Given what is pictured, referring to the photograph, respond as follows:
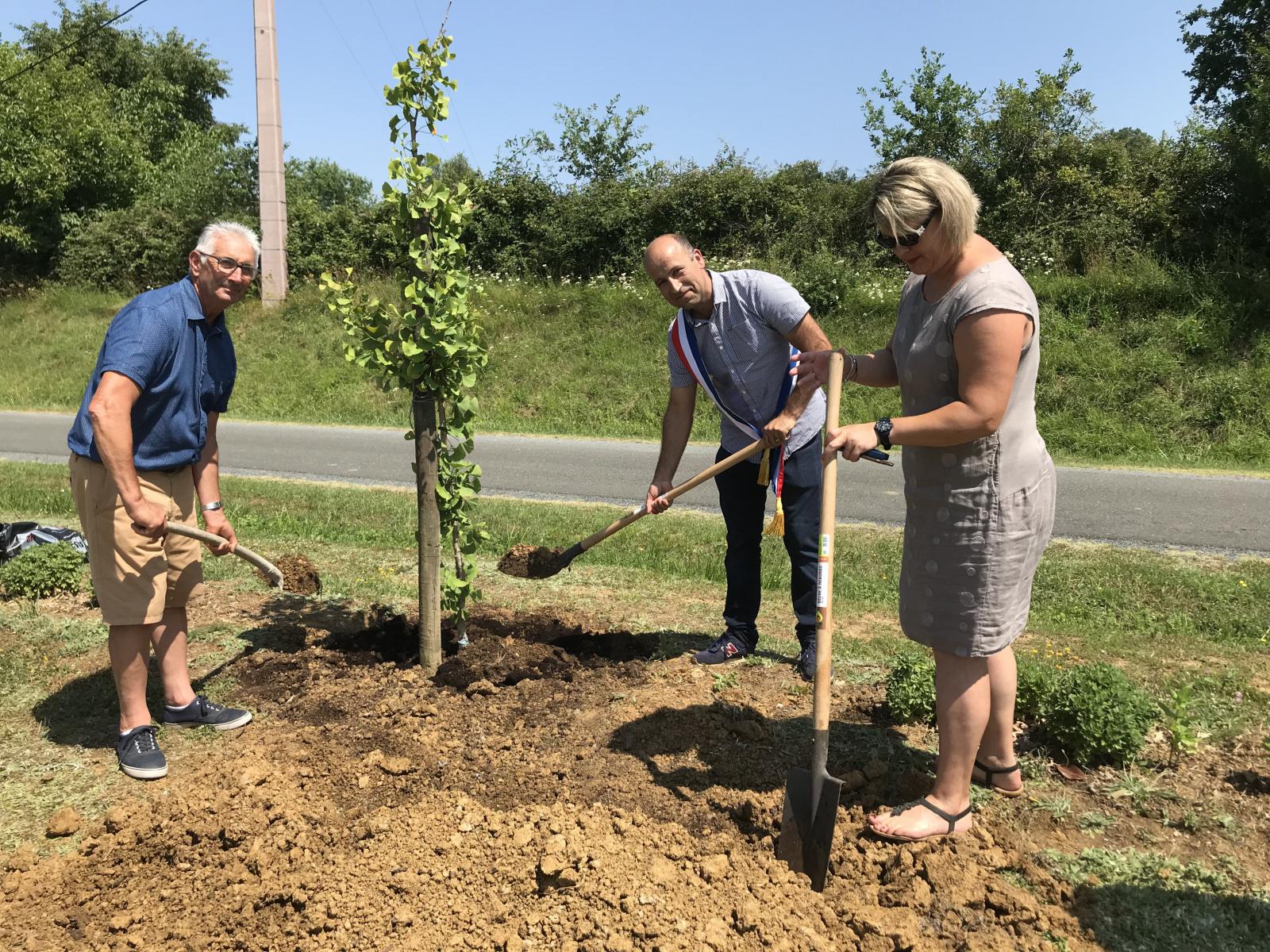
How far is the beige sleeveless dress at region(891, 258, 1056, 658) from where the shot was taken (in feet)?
8.64

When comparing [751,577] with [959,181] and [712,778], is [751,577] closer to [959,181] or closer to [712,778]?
[712,778]

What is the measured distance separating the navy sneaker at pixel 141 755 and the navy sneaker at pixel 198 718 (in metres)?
0.21

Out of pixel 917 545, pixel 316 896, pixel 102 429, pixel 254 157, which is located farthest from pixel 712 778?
pixel 254 157

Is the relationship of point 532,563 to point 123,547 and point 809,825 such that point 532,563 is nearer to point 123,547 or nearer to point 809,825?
point 123,547

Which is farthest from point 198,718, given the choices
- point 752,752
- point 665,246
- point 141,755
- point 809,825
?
point 665,246

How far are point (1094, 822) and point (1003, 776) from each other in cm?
30

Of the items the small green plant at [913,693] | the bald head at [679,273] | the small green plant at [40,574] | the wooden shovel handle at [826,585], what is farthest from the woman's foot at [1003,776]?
the small green plant at [40,574]

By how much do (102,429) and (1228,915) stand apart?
377cm

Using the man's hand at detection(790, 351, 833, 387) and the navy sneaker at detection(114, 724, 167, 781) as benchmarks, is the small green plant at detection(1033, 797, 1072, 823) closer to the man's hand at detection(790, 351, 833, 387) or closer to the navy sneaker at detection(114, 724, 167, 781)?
the man's hand at detection(790, 351, 833, 387)

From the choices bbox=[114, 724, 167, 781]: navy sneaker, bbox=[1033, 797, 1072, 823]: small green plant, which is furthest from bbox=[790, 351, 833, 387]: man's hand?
bbox=[114, 724, 167, 781]: navy sneaker

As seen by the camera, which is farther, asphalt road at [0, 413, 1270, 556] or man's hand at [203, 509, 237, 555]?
asphalt road at [0, 413, 1270, 556]

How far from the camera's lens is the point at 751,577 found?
14.6 feet

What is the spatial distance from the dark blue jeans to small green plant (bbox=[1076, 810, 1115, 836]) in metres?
1.43

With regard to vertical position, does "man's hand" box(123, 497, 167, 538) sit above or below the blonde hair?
below
